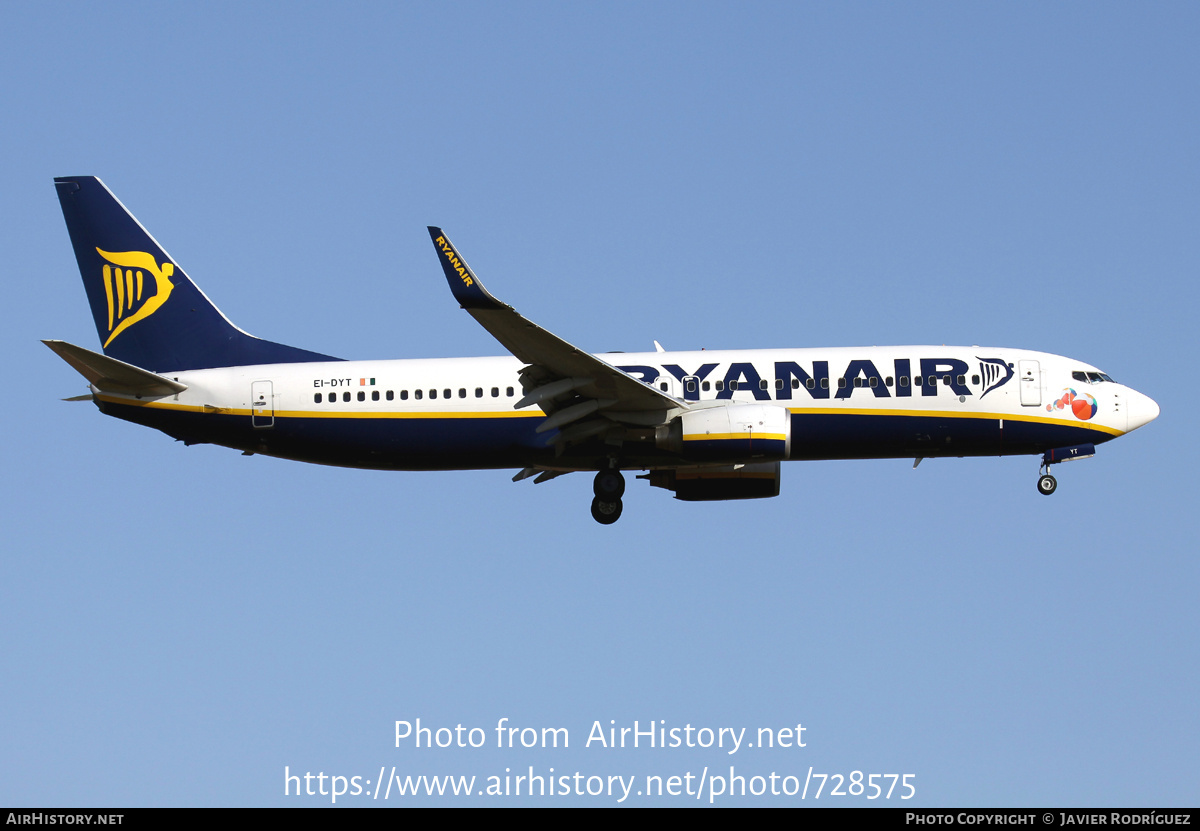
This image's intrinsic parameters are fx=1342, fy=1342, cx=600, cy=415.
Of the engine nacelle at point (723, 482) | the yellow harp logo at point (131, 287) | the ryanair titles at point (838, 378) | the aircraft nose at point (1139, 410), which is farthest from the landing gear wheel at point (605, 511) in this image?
the aircraft nose at point (1139, 410)

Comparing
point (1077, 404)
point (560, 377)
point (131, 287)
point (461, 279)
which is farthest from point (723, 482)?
point (131, 287)

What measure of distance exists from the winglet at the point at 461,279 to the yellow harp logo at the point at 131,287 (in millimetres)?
12967

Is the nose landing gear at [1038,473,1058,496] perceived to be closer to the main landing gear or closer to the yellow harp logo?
the main landing gear

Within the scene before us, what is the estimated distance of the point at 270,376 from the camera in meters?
38.1

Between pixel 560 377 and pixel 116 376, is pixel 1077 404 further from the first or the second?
pixel 116 376

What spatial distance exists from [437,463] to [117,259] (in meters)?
11.9

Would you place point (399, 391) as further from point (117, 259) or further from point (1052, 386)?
point (1052, 386)

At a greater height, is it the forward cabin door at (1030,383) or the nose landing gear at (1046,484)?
the forward cabin door at (1030,383)

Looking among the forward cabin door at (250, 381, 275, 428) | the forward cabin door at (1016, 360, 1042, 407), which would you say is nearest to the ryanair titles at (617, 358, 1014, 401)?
the forward cabin door at (1016, 360, 1042, 407)

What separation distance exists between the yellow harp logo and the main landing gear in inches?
556

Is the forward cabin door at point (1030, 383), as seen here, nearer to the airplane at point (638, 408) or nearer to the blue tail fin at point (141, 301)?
the airplane at point (638, 408)

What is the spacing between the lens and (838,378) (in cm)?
3653

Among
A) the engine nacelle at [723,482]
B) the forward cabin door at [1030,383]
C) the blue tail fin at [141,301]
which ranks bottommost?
the engine nacelle at [723,482]

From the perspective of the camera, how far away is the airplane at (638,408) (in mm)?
35844
